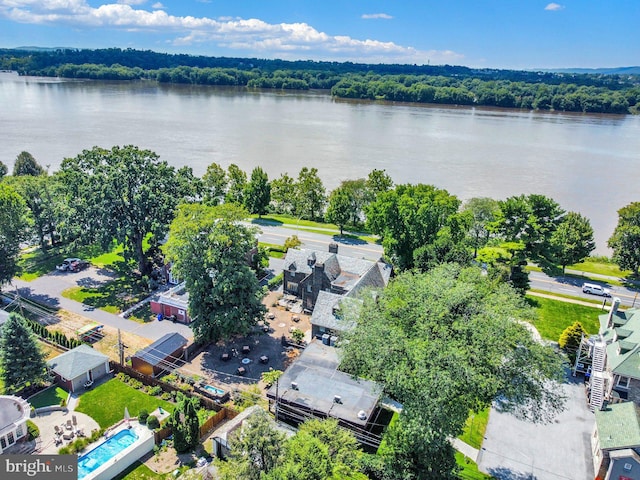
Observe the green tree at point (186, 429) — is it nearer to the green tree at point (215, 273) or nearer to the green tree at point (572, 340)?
the green tree at point (215, 273)

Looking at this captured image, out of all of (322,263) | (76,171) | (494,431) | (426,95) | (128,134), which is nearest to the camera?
(494,431)

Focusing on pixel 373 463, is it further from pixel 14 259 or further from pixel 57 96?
pixel 57 96

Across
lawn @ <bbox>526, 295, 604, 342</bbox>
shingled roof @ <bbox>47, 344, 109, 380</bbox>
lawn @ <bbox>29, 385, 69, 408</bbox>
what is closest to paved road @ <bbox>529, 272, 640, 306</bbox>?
lawn @ <bbox>526, 295, 604, 342</bbox>

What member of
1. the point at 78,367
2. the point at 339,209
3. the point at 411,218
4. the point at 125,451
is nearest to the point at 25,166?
the point at 339,209

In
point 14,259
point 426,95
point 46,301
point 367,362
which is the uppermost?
point 426,95

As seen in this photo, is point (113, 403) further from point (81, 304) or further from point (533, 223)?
point (533, 223)

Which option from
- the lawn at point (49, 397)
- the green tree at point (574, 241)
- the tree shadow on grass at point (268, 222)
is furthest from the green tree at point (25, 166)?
the green tree at point (574, 241)

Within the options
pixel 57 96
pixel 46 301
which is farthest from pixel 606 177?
pixel 57 96
